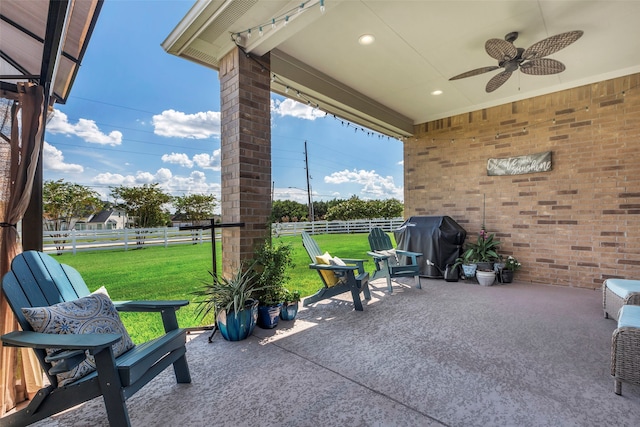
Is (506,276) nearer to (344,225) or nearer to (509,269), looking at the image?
(509,269)

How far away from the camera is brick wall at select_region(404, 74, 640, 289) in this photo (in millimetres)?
4148

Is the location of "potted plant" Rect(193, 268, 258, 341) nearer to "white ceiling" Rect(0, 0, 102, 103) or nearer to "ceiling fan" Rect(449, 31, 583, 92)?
"white ceiling" Rect(0, 0, 102, 103)

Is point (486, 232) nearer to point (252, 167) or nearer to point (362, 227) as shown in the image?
point (252, 167)

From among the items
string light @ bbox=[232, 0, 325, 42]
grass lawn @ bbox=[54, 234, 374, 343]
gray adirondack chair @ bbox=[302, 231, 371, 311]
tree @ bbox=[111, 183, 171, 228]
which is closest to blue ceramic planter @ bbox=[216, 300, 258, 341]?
grass lawn @ bbox=[54, 234, 374, 343]

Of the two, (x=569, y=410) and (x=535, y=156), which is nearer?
(x=569, y=410)

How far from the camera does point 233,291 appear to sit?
262 cm

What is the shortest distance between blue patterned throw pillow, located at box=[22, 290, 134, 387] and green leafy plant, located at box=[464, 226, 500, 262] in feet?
16.3

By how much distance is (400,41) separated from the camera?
3.30 m

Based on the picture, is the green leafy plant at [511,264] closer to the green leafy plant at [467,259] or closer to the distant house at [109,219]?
the green leafy plant at [467,259]

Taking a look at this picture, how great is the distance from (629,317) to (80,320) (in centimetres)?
348

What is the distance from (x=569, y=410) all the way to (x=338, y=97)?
13.6ft

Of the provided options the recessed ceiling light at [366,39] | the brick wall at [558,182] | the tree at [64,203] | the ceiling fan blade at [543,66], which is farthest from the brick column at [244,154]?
the tree at [64,203]

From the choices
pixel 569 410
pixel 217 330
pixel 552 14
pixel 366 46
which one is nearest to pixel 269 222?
pixel 217 330

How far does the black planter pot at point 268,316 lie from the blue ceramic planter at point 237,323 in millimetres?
170
